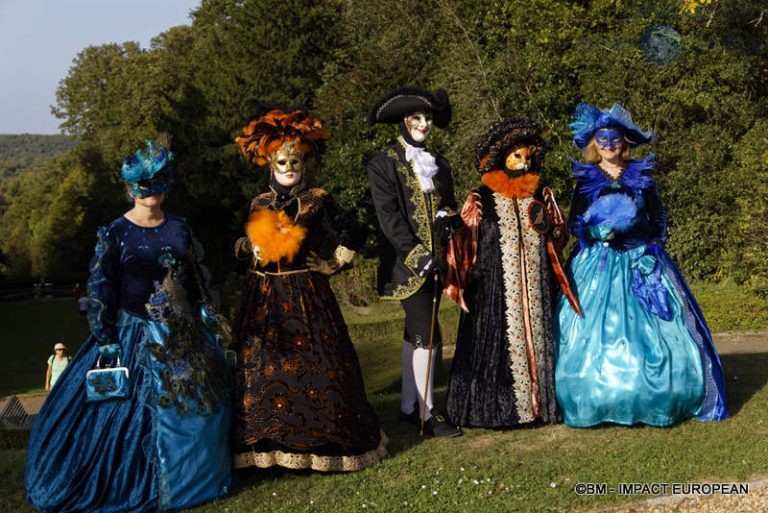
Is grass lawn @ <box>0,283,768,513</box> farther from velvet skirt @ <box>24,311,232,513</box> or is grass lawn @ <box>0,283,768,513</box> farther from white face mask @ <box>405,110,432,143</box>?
white face mask @ <box>405,110,432,143</box>

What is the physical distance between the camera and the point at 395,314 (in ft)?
58.0

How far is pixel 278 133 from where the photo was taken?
576 cm

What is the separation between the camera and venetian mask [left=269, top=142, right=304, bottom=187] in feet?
18.9

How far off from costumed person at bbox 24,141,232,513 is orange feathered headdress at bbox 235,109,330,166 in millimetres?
599

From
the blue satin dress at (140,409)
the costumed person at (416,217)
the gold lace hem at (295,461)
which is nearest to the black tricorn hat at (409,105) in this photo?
the costumed person at (416,217)

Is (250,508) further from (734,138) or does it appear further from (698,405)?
(734,138)

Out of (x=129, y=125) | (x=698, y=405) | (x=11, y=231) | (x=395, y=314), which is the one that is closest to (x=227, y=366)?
(x=698, y=405)

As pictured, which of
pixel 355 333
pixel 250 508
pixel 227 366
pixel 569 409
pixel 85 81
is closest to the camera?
pixel 250 508

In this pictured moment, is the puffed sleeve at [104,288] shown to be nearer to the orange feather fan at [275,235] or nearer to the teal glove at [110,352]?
the teal glove at [110,352]

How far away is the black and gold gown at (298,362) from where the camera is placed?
17.7ft

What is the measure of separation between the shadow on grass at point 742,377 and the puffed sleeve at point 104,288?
14.2ft

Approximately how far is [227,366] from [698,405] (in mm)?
3223

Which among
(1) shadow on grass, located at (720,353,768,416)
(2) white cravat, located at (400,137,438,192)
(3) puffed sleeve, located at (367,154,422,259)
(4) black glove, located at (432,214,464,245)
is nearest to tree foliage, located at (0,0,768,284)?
(3) puffed sleeve, located at (367,154,422,259)

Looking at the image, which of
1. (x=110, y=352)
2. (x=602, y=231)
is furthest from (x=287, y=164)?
(x=602, y=231)
